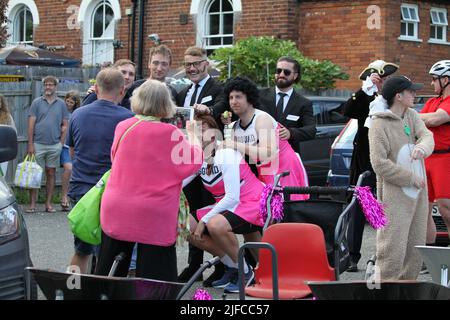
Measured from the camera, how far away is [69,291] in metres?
4.42

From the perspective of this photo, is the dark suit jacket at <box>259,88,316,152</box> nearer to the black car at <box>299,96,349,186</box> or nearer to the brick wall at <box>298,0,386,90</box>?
the black car at <box>299,96,349,186</box>

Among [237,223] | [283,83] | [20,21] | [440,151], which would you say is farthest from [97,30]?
[237,223]

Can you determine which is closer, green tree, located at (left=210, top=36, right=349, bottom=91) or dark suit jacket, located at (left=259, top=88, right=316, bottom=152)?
dark suit jacket, located at (left=259, top=88, right=316, bottom=152)

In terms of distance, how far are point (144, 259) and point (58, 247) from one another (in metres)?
5.37

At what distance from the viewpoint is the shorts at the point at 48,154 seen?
50.1 feet

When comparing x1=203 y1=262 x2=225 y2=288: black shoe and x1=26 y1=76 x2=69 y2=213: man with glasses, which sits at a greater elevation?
x1=26 y1=76 x2=69 y2=213: man with glasses

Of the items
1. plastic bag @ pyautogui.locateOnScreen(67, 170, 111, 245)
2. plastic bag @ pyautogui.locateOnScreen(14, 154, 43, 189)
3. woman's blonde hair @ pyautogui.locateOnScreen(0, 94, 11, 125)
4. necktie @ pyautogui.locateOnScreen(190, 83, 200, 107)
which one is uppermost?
necktie @ pyautogui.locateOnScreen(190, 83, 200, 107)

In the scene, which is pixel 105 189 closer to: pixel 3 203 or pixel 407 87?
pixel 3 203

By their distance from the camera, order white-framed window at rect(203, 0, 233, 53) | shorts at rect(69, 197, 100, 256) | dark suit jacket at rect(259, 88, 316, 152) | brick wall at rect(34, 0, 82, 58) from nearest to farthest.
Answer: shorts at rect(69, 197, 100, 256), dark suit jacket at rect(259, 88, 316, 152), white-framed window at rect(203, 0, 233, 53), brick wall at rect(34, 0, 82, 58)

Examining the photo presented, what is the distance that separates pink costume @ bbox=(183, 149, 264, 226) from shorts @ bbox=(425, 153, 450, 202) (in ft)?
5.61

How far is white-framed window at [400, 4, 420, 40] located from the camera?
2222 centimetres

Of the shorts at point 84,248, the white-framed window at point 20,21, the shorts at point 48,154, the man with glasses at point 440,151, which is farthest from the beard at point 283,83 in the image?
the white-framed window at point 20,21

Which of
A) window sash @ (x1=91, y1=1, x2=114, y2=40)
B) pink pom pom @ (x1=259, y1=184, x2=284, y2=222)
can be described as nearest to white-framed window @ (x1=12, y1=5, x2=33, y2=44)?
window sash @ (x1=91, y1=1, x2=114, y2=40)

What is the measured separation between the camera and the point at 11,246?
20.5 ft
